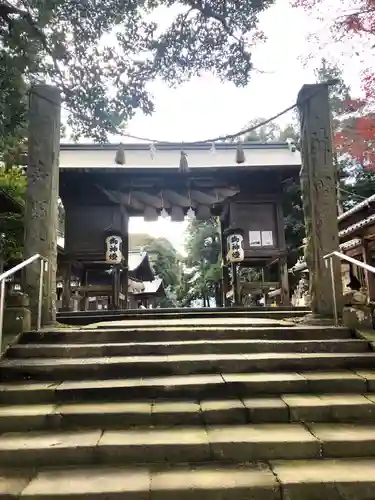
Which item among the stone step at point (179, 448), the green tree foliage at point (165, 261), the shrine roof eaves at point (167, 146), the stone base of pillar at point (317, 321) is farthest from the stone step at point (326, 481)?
the green tree foliage at point (165, 261)

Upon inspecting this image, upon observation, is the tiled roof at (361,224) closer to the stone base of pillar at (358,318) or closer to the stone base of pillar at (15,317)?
the stone base of pillar at (358,318)

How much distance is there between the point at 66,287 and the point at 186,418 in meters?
9.20

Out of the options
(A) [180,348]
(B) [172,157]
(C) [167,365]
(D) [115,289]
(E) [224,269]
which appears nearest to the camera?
(C) [167,365]

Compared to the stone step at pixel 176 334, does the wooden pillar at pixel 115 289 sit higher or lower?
higher

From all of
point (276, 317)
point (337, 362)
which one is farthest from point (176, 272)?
point (337, 362)

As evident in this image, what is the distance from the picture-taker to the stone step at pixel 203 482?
243 centimetres

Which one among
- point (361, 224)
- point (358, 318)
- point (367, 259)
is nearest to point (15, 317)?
point (358, 318)

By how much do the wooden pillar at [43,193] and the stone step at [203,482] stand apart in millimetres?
3060

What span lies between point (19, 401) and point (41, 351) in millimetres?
871

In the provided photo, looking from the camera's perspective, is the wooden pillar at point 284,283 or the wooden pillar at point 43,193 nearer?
the wooden pillar at point 43,193

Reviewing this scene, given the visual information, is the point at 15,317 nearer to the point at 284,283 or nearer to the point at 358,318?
the point at 358,318

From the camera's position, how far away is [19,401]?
140 inches

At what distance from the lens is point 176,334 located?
482cm

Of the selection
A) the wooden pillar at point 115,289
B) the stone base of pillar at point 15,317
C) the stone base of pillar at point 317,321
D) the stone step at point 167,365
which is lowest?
the stone step at point 167,365
